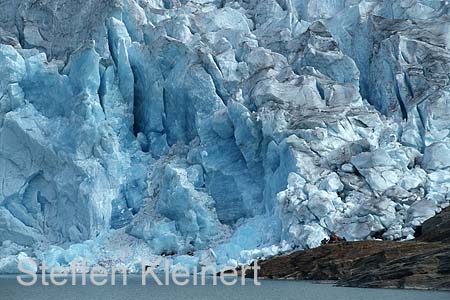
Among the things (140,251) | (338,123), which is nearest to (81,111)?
(140,251)

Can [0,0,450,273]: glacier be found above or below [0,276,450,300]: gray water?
above

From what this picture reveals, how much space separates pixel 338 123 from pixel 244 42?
545 inches

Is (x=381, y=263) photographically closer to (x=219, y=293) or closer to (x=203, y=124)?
(x=219, y=293)

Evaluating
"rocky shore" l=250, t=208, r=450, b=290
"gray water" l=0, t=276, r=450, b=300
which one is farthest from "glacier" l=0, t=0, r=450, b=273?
"gray water" l=0, t=276, r=450, b=300

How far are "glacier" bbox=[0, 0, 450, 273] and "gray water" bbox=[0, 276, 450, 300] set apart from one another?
1073 cm

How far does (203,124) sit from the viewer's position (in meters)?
60.4

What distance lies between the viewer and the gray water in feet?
100

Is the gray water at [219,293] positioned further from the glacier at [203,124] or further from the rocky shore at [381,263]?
the glacier at [203,124]

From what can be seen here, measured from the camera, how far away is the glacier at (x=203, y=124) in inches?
2117

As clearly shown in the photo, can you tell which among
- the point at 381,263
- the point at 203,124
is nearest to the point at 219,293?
the point at 381,263

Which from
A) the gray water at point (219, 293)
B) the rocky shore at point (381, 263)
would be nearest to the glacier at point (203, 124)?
the rocky shore at point (381, 263)

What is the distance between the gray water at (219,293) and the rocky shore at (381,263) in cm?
106

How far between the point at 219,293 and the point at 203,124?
26.2 metres

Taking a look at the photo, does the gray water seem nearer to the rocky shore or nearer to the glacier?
the rocky shore
